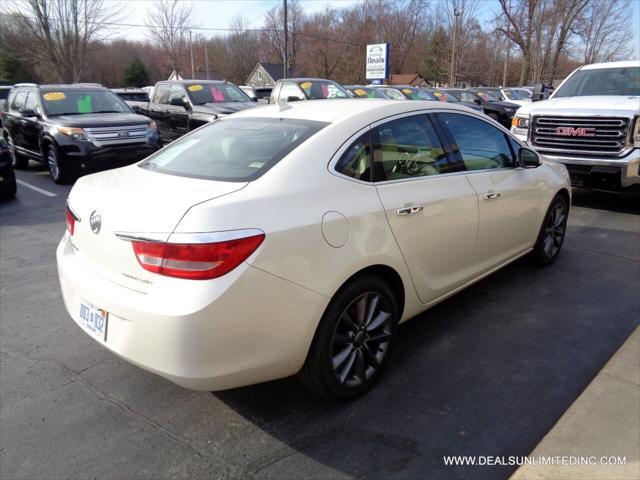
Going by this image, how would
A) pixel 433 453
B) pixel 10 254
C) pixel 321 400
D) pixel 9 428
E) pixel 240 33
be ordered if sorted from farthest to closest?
pixel 240 33 → pixel 10 254 → pixel 321 400 → pixel 9 428 → pixel 433 453

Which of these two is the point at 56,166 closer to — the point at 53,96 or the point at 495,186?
the point at 53,96

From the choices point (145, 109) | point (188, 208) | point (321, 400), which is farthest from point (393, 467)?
point (145, 109)

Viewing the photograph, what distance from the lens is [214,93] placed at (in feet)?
40.0

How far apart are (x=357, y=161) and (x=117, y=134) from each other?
24.2 feet

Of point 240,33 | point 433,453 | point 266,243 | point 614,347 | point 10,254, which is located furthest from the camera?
point 240,33

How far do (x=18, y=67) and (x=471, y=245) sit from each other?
52.1 meters

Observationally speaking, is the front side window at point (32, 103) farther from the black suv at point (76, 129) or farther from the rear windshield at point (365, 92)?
the rear windshield at point (365, 92)

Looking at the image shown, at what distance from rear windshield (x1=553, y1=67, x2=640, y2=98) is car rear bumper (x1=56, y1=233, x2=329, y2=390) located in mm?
7720

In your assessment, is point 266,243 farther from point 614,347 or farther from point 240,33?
point 240,33

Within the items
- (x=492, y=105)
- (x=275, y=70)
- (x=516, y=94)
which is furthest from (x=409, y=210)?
(x=275, y=70)

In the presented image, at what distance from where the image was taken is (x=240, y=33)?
6931 cm

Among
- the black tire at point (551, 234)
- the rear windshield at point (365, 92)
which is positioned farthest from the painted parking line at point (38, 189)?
the rear windshield at point (365, 92)

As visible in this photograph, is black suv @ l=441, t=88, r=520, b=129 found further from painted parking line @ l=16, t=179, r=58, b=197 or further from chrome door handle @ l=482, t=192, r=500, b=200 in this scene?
chrome door handle @ l=482, t=192, r=500, b=200

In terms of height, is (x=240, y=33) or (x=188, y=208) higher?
(x=240, y=33)
